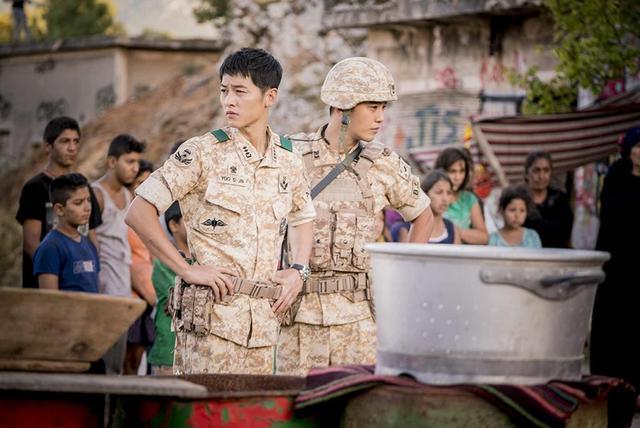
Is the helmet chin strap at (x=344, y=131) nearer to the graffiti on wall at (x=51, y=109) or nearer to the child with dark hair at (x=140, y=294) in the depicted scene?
the child with dark hair at (x=140, y=294)

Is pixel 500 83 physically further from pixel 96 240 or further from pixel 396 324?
pixel 396 324

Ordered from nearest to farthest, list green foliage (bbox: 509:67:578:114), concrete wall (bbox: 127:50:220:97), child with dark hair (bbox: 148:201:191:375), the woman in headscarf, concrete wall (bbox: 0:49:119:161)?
child with dark hair (bbox: 148:201:191:375) → the woman in headscarf → green foliage (bbox: 509:67:578:114) → concrete wall (bbox: 0:49:119:161) → concrete wall (bbox: 127:50:220:97)

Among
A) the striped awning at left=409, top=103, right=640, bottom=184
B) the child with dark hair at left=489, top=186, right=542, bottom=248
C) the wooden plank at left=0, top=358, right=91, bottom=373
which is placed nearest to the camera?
the wooden plank at left=0, top=358, right=91, bottom=373

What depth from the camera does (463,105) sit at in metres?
21.9

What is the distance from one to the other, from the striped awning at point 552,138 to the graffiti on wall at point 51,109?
1075 inches

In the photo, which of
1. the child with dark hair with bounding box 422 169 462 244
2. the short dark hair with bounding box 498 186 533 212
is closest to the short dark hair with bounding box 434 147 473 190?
the short dark hair with bounding box 498 186 533 212

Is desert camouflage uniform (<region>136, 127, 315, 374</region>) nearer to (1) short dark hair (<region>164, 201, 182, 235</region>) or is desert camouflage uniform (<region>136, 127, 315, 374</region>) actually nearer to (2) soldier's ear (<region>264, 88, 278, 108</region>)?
(2) soldier's ear (<region>264, 88, 278, 108</region>)

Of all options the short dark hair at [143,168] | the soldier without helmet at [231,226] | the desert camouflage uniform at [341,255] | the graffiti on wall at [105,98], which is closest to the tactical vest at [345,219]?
the desert camouflage uniform at [341,255]

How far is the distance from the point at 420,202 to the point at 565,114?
651 centimetres

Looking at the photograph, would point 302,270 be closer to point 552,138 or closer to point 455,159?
point 455,159

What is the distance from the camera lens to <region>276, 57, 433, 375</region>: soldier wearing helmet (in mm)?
7223

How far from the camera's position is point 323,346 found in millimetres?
7215

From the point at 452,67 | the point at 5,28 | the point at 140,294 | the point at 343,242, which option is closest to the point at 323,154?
the point at 343,242

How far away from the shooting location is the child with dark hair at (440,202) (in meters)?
10.5
